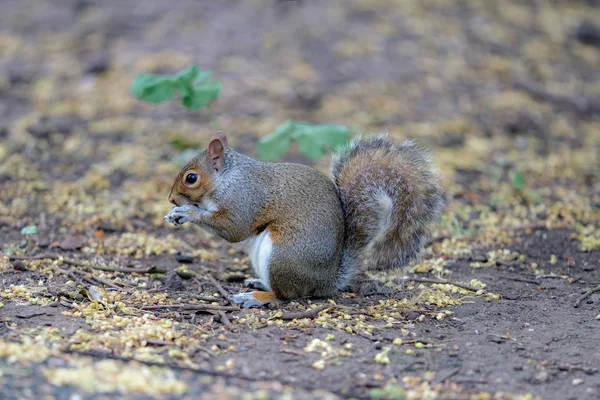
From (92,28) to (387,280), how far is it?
5.68m

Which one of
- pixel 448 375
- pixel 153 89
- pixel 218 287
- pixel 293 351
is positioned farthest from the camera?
pixel 153 89

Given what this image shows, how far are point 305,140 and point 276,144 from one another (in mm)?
190

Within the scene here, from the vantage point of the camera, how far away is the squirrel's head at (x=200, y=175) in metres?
3.66

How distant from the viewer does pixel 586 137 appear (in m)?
6.65

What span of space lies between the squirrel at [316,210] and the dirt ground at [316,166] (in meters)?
0.18

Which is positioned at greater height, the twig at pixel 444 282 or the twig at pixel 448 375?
the twig at pixel 444 282

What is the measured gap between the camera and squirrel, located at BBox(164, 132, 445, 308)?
138 inches

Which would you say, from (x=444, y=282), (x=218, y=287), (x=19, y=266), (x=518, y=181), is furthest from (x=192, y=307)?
(x=518, y=181)

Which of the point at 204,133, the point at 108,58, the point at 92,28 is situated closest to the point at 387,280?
the point at 204,133

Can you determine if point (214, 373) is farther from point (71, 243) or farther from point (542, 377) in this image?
point (71, 243)

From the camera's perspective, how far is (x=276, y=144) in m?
4.55

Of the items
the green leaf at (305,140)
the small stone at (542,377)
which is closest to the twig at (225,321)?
the small stone at (542,377)

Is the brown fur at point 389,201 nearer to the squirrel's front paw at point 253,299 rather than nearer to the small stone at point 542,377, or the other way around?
the squirrel's front paw at point 253,299

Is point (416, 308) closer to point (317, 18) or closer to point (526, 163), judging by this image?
point (526, 163)
